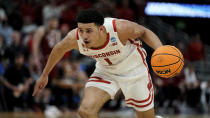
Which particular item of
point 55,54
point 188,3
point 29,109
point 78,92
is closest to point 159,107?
point 78,92

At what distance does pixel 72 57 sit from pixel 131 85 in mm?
6732

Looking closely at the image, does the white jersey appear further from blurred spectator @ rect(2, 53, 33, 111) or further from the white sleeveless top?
blurred spectator @ rect(2, 53, 33, 111)

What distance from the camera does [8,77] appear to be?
10039mm

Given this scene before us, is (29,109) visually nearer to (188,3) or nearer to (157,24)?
(157,24)

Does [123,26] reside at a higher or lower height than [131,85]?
higher

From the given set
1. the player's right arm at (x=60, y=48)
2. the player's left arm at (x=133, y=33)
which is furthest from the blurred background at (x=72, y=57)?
the player's left arm at (x=133, y=33)

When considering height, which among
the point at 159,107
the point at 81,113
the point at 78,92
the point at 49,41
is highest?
the point at 49,41

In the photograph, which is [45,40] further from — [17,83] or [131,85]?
[131,85]

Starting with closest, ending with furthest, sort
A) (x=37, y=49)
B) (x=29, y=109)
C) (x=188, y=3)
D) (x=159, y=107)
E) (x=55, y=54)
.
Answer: (x=55, y=54) → (x=37, y=49) → (x=29, y=109) → (x=159, y=107) → (x=188, y=3)

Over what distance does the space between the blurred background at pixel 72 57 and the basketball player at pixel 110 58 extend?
4.22 m

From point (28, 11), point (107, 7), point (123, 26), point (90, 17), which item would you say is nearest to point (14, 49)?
point (28, 11)

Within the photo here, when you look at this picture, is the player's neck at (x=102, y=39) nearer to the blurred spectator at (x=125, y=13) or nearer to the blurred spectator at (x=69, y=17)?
the blurred spectator at (x=69, y=17)

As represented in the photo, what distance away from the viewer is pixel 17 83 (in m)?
10.1

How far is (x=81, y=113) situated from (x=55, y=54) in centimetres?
91
